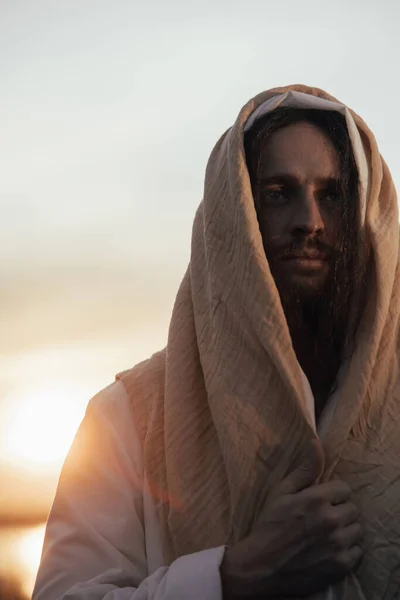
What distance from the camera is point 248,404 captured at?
336 centimetres

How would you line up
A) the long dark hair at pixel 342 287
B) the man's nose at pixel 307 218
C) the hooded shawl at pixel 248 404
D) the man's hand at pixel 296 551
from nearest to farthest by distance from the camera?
the man's hand at pixel 296 551 < the hooded shawl at pixel 248 404 < the man's nose at pixel 307 218 < the long dark hair at pixel 342 287

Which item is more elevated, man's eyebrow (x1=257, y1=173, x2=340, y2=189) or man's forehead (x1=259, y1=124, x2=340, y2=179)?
man's forehead (x1=259, y1=124, x2=340, y2=179)

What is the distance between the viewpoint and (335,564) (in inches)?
120

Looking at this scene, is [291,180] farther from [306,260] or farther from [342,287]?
[342,287]

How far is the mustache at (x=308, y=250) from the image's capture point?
11.5ft

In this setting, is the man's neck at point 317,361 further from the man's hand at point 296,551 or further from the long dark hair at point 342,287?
the man's hand at point 296,551

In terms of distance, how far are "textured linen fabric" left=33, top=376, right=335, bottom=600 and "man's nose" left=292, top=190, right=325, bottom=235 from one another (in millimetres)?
544

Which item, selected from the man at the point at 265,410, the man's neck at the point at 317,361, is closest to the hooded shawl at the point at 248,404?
the man at the point at 265,410

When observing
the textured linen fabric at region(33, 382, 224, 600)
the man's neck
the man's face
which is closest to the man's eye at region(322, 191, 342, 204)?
the man's face

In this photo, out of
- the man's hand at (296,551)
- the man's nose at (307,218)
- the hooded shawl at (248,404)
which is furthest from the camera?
the man's nose at (307,218)

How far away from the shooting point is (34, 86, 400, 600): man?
311 cm

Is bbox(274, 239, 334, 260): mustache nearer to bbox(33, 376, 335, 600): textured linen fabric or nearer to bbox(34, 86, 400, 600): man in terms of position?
bbox(34, 86, 400, 600): man

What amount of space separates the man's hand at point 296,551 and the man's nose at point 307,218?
2.92 ft

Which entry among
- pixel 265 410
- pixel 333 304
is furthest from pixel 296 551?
pixel 333 304
